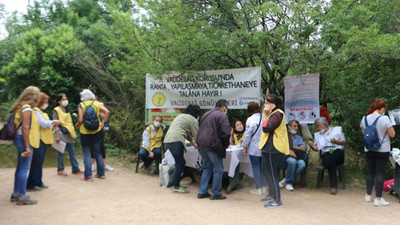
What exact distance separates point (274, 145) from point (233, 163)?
4.02 feet

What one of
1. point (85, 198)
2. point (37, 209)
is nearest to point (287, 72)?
point (85, 198)

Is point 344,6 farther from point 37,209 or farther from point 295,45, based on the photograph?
point 37,209

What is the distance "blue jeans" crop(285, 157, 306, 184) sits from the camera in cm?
687

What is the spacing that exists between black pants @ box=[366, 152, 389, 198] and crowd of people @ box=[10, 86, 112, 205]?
4.82 meters

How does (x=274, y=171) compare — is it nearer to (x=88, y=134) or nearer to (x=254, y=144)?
(x=254, y=144)

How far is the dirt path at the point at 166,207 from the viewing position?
492cm

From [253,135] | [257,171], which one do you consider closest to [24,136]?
[253,135]

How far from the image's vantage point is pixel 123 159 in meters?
9.81

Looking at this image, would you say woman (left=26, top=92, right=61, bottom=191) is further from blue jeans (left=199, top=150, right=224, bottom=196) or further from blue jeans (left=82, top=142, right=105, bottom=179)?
blue jeans (left=199, top=150, right=224, bottom=196)

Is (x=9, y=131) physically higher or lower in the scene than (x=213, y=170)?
higher

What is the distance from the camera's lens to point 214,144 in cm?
597

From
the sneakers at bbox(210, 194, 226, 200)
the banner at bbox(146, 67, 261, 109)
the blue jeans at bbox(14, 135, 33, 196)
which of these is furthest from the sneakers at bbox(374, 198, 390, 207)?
the blue jeans at bbox(14, 135, 33, 196)

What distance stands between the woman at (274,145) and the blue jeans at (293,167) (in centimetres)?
127

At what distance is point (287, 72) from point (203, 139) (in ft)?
8.53
